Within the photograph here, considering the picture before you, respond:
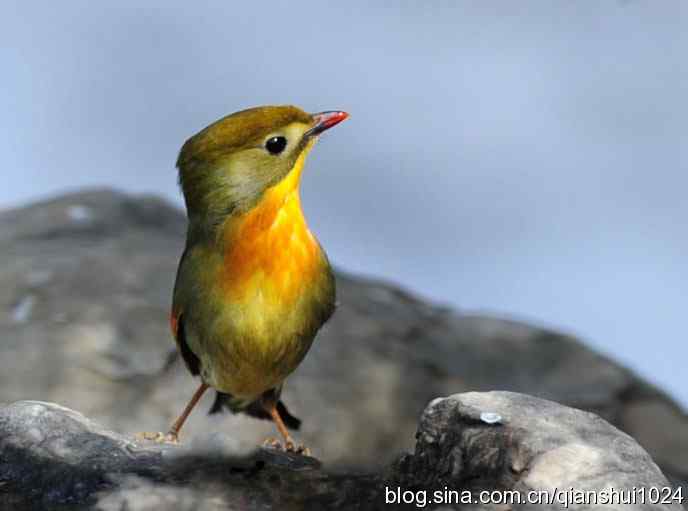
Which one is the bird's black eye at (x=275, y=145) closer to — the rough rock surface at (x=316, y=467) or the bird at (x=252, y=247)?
the bird at (x=252, y=247)

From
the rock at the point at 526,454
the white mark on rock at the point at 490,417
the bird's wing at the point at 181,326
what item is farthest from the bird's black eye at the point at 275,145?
the white mark on rock at the point at 490,417

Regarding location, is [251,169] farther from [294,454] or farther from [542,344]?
[542,344]

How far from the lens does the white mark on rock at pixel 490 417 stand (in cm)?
313

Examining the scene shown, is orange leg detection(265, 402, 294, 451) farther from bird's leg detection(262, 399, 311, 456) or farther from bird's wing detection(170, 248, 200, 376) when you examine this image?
bird's wing detection(170, 248, 200, 376)

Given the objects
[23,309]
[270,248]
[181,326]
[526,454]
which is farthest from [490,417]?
[23,309]

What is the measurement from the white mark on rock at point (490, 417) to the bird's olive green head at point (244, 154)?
1015 mm

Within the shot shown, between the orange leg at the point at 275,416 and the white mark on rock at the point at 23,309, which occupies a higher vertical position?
the orange leg at the point at 275,416

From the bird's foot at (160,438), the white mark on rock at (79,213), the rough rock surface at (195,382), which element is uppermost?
the white mark on rock at (79,213)

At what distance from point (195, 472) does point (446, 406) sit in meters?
0.58

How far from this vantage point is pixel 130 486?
10.8ft

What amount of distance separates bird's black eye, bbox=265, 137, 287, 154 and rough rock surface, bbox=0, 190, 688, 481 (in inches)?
76.6

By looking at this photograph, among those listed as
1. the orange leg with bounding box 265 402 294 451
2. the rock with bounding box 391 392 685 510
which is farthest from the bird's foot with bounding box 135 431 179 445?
the rock with bounding box 391 392 685 510

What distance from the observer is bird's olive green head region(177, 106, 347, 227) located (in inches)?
152

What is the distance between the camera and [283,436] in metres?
4.39
